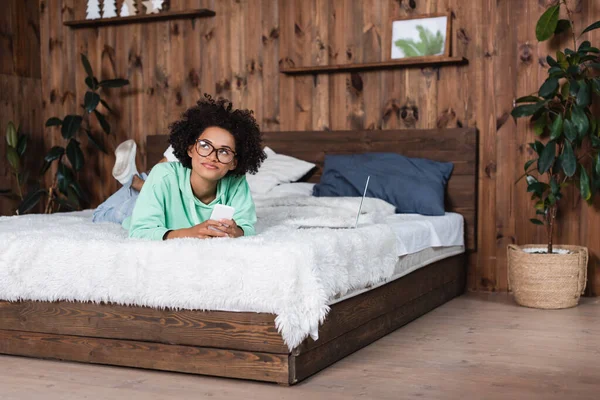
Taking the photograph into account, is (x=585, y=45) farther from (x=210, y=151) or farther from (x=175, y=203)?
(x=175, y=203)

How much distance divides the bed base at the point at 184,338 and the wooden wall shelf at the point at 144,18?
2.72 m

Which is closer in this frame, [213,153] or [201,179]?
[213,153]

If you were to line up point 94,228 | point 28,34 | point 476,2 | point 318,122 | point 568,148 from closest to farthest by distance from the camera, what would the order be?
1. point 94,228
2. point 568,148
3. point 476,2
4. point 318,122
5. point 28,34

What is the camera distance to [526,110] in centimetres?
410

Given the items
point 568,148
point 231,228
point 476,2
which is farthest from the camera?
point 476,2

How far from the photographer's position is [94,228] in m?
3.27

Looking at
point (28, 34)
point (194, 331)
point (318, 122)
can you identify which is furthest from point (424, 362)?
point (28, 34)

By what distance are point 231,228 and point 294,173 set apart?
1.92 metres

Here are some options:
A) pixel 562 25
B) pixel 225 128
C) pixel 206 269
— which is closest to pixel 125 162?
pixel 225 128

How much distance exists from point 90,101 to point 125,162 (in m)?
1.54

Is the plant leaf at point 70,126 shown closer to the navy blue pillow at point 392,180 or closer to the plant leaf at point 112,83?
the plant leaf at point 112,83

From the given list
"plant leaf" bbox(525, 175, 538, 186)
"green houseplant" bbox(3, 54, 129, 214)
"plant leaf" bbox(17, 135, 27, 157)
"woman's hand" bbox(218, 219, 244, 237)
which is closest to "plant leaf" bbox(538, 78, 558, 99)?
"plant leaf" bbox(525, 175, 538, 186)

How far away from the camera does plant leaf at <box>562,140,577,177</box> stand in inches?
155

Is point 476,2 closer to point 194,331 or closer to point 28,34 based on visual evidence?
point 194,331
